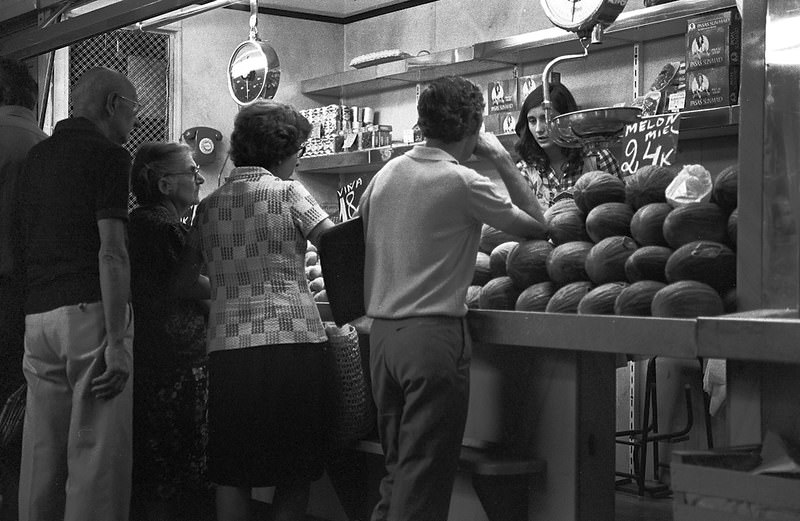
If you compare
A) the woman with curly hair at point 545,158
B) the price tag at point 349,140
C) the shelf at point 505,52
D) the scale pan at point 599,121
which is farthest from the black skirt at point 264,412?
the price tag at point 349,140

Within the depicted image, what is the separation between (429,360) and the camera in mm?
2787

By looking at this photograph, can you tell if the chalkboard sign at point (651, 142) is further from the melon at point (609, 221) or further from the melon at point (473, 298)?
the melon at point (473, 298)

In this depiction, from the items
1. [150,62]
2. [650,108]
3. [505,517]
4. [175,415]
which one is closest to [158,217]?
[175,415]

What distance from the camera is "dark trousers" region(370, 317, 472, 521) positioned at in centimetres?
279

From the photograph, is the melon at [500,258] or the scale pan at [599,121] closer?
the melon at [500,258]

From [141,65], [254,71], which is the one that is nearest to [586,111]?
[254,71]

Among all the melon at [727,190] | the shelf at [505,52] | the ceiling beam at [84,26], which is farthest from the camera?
the shelf at [505,52]

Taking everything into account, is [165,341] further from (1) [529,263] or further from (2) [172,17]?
(2) [172,17]

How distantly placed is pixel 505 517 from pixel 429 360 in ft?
2.15

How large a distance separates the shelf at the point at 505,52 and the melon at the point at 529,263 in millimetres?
2253

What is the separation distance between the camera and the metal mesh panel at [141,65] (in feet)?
24.3

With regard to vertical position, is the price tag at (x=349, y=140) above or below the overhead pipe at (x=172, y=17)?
below

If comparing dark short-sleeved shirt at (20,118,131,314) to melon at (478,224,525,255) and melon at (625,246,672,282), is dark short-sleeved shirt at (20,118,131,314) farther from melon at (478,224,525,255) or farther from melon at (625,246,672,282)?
melon at (625,246,672,282)

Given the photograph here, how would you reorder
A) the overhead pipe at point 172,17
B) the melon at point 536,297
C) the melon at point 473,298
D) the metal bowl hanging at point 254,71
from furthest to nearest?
the metal bowl hanging at point 254,71
the overhead pipe at point 172,17
the melon at point 473,298
the melon at point 536,297
